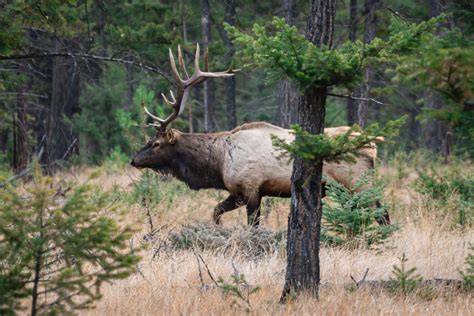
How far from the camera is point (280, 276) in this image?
6480mm

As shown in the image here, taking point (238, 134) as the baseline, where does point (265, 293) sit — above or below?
below

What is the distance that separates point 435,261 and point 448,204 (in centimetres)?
330

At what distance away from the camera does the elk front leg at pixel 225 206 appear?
32.8ft

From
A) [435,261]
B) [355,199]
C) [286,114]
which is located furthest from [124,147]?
[435,261]

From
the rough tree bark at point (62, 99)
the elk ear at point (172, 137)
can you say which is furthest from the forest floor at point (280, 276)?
the rough tree bark at point (62, 99)

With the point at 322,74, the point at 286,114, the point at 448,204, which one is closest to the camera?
the point at 322,74

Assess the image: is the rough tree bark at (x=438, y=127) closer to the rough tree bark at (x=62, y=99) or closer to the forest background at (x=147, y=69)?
the forest background at (x=147, y=69)

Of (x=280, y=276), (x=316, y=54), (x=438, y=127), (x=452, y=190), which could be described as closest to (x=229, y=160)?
(x=452, y=190)

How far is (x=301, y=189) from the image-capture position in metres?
5.28

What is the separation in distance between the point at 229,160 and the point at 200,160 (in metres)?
0.67

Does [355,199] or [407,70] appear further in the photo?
[355,199]

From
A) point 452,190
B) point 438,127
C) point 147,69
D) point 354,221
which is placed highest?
point 147,69

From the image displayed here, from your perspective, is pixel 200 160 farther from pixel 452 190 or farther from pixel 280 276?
pixel 280 276

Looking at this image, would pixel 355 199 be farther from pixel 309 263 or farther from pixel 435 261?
pixel 309 263
